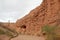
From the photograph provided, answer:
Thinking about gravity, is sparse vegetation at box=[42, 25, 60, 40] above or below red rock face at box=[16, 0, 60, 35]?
below

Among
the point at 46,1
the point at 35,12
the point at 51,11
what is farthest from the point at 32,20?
the point at 51,11

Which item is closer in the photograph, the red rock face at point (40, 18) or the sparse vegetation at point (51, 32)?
the sparse vegetation at point (51, 32)

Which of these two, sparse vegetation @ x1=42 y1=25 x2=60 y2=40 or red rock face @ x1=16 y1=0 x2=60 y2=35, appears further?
red rock face @ x1=16 y1=0 x2=60 y2=35

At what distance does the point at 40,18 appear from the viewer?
29344 millimetres

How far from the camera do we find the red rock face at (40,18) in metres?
25.5

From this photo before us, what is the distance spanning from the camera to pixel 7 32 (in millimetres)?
8453

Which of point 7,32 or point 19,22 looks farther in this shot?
point 19,22

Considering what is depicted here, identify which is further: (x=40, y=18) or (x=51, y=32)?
(x=40, y=18)

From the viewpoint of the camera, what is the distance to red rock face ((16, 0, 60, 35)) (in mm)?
25536

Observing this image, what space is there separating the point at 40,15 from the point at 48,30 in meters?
20.9

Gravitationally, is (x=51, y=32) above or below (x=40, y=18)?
below

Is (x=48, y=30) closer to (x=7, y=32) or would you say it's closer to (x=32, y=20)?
(x=7, y=32)

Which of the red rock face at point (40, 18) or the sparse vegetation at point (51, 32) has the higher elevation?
the red rock face at point (40, 18)

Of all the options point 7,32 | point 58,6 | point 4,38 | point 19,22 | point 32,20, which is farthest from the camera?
point 19,22
